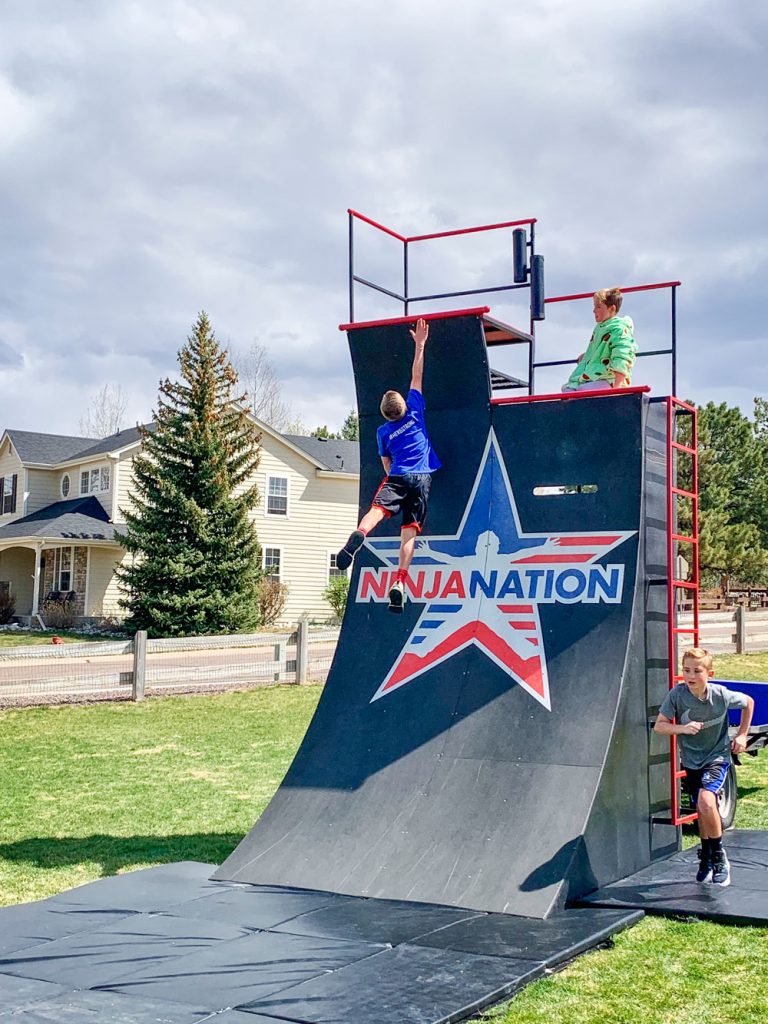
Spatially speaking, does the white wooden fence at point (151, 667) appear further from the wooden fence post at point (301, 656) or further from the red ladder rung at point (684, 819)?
the red ladder rung at point (684, 819)

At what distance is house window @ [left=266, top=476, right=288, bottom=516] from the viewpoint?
40156mm

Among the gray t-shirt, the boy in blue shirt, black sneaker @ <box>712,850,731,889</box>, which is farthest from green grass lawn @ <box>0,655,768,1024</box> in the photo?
the boy in blue shirt

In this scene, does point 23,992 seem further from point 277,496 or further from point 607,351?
point 277,496

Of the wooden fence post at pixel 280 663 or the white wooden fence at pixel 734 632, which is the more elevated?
the white wooden fence at pixel 734 632

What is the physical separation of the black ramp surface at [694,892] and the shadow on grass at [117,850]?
11.1ft

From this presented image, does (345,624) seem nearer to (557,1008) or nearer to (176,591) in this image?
(557,1008)

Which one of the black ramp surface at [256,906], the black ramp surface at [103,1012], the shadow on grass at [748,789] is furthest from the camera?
the shadow on grass at [748,789]

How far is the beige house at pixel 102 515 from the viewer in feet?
121

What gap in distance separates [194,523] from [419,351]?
22.3 metres

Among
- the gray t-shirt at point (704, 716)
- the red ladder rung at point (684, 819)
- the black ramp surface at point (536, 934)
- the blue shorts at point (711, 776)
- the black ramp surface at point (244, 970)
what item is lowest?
the black ramp surface at point (244, 970)

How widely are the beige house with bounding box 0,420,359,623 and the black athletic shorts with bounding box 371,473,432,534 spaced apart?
28705mm

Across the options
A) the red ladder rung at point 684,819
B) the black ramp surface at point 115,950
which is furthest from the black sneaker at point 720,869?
the black ramp surface at point 115,950

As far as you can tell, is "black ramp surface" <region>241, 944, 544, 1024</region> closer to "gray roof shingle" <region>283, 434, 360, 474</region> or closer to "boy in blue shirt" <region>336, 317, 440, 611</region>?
"boy in blue shirt" <region>336, 317, 440, 611</region>

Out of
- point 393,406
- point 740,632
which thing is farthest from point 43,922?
point 740,632
